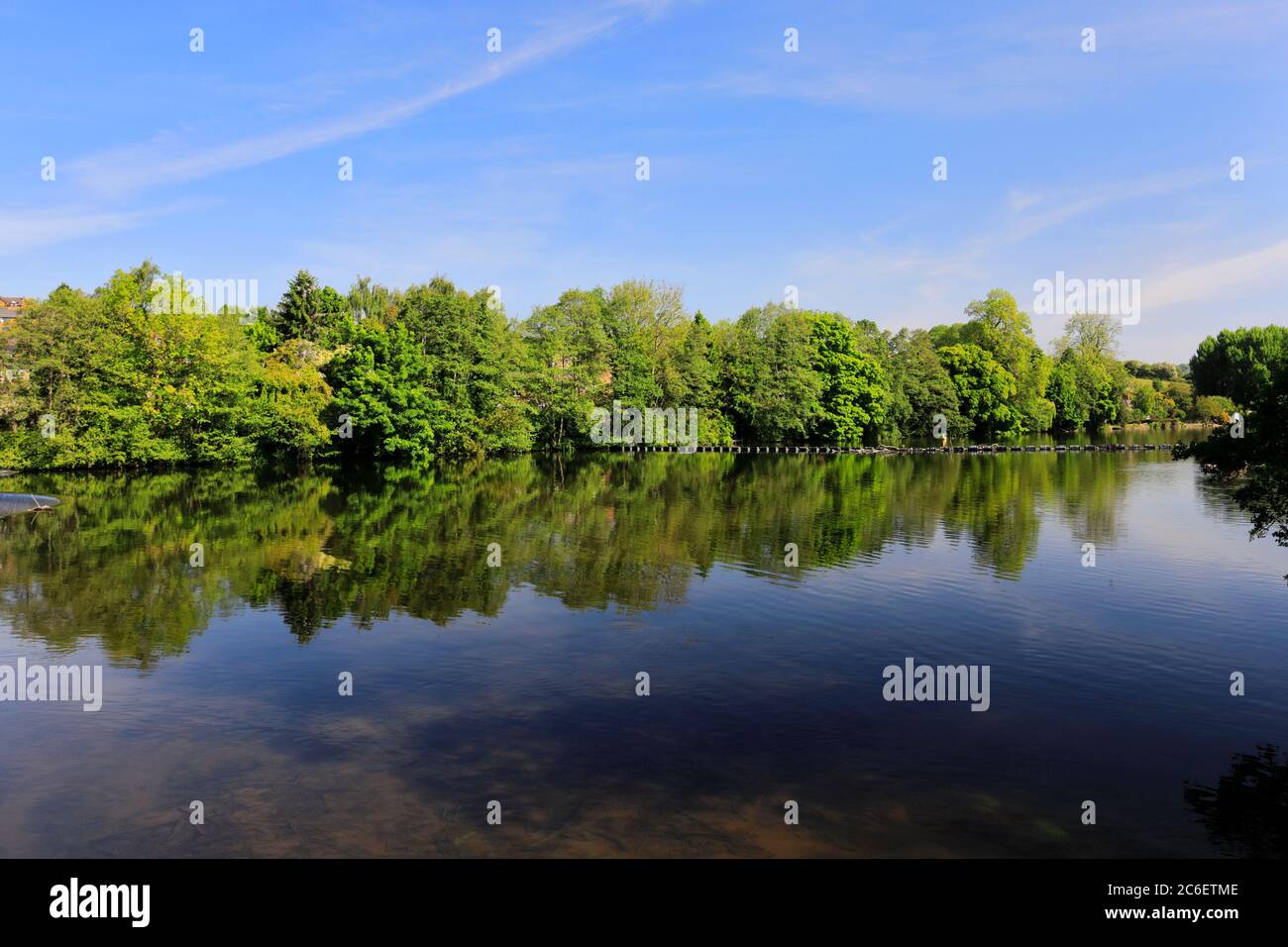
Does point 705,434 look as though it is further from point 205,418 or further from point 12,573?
point 12,573

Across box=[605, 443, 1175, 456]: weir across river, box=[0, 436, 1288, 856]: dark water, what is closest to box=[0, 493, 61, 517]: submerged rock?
box=[0, 436, 1288, 856]: dark water

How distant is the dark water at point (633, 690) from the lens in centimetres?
1109

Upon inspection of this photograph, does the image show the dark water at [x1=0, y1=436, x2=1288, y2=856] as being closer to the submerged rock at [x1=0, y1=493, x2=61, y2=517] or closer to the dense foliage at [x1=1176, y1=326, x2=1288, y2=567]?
the dense foliage at [x1=1176, y1=326, x2=1288, y2=567]

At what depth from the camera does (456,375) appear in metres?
77.3

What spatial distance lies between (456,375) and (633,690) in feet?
214

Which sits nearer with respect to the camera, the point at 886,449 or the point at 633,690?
the point at 633,690

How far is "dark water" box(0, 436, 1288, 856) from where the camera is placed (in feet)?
36.4

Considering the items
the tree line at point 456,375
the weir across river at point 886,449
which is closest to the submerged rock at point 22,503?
the tree line at point 456,375

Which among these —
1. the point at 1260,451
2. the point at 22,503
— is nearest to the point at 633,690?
the point at 1260,451

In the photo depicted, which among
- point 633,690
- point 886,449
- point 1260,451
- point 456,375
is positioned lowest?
point 633,690

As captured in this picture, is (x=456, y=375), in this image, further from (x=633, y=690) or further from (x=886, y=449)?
(x=633, y=690)

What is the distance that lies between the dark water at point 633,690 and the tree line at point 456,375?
92.9 feet

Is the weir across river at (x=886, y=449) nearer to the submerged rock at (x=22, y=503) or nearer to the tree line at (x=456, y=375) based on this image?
the tree line at (x=456, y=375)
